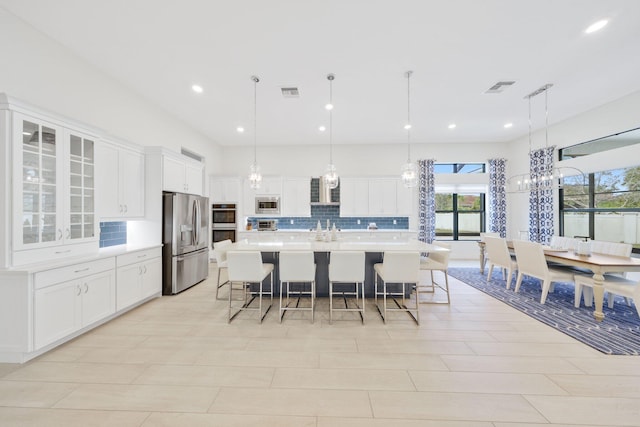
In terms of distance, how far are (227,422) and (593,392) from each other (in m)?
2.75

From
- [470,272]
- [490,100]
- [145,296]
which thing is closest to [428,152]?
[490,100]

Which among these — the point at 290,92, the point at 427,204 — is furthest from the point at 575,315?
the point at 290,92

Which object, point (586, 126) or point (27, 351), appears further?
point (586, 126)

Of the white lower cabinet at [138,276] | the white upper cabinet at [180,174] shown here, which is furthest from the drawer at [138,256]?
the white upper cabinet at [180,174]

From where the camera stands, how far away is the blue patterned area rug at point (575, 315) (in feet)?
8.90

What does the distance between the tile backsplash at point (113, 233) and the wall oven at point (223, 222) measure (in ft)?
9.06

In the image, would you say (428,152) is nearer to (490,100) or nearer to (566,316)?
(490,100)

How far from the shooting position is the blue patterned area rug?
2713 mm

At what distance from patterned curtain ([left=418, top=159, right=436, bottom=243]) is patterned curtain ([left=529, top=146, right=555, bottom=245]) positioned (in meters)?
2.20

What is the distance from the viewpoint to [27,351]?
7.67ft

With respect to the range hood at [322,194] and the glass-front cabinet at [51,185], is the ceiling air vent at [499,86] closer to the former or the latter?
the range hood at [322,194]

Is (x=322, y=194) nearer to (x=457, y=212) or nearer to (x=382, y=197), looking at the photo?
(x=382, y=197)

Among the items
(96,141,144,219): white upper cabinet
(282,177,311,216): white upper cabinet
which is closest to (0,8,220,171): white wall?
(96,141,144,219): white upper cabinet

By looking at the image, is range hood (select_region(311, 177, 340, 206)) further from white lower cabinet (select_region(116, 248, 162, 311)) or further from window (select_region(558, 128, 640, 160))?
window (select_region(558, 128, 640, 160))
